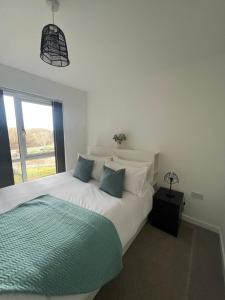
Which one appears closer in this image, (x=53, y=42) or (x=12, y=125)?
(x=53, y=42)

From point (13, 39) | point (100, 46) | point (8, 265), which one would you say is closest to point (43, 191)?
point (8, 265)

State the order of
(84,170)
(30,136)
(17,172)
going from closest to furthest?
(84,170) → (17,172) → (30,136)

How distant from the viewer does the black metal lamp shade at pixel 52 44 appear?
111 cm

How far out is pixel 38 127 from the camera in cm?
282

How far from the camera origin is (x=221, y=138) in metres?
1.87

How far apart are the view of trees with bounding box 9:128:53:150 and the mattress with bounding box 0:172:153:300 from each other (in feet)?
3.11

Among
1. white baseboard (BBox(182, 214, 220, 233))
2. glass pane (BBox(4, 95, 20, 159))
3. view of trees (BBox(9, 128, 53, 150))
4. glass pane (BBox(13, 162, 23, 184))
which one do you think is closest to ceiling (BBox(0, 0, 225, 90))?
glass pane (BBox(4, 95, 20, 159))

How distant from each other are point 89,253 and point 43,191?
1131 millimetres

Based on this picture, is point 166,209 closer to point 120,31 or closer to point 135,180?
point 135,180

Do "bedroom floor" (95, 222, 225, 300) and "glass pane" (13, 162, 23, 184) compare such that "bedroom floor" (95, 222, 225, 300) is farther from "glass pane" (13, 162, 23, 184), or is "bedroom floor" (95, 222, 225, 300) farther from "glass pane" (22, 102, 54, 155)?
"glass pane" (22, 102, 54, 155)

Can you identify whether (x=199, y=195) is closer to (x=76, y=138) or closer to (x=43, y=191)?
(x=43, y=191)

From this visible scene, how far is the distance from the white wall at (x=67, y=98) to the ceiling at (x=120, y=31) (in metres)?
0.24

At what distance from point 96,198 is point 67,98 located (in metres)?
2.42

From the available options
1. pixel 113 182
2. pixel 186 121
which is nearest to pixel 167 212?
pixel 113 182
